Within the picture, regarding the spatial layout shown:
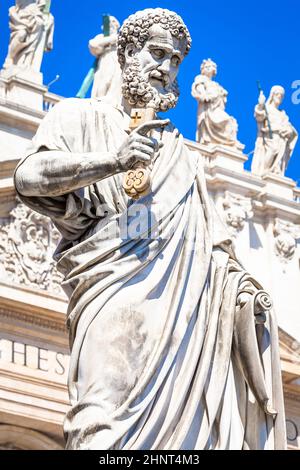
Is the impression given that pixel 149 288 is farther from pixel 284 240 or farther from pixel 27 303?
pixel 284 240

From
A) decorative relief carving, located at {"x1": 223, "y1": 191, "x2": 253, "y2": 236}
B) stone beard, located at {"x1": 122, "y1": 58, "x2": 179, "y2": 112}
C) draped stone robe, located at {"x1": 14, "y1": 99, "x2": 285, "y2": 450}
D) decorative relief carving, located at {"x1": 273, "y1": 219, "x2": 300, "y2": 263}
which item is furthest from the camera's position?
decorative relief carving, located at {"x1": 273, "y1": 219, "x2": 300, "y2": 263}

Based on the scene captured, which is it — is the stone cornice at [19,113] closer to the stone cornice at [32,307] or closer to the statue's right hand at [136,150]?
the stone cornice at [32,307]

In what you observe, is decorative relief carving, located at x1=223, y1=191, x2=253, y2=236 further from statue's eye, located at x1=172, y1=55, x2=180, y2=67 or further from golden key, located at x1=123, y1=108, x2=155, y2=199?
golden key, located at x1=123, y1=108, x2=155, y2=199

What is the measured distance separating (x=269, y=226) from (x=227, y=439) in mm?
15174

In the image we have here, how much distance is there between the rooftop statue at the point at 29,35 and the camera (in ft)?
57.1

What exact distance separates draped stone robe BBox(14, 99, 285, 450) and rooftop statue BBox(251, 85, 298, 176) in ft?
48.7

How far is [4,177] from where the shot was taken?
17.2 m

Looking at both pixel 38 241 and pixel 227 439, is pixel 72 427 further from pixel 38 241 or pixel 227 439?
pixel 38 241

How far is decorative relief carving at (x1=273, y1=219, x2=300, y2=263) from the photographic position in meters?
19.2

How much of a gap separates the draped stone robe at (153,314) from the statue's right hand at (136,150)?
6.5 inches

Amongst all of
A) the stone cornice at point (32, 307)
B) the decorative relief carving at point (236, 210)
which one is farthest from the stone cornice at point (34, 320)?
the decorative relief carving at point (236, 210)

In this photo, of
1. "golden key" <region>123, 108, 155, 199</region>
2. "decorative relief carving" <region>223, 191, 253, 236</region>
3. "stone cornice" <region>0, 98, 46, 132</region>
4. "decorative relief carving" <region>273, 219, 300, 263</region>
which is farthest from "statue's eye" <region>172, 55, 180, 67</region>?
"decorative relief carving" <region>273, 219, 300, 263</region>
